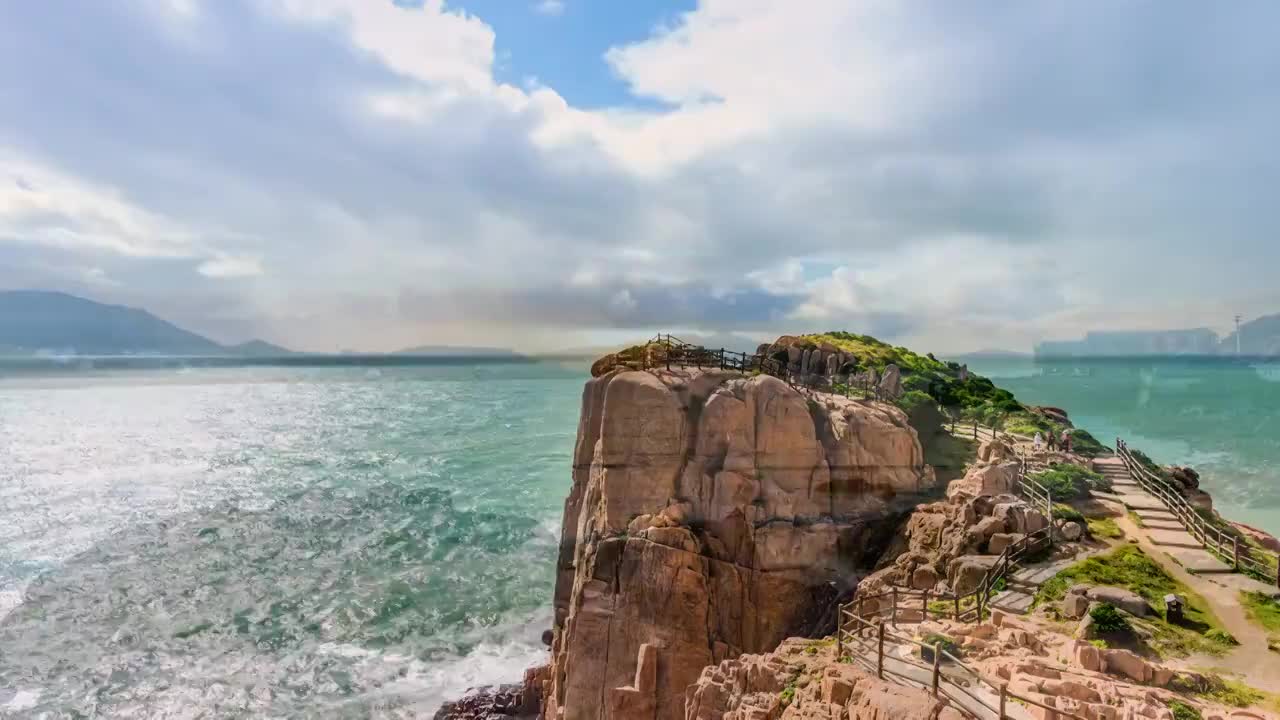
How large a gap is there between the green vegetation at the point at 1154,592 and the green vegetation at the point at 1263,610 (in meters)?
0.93

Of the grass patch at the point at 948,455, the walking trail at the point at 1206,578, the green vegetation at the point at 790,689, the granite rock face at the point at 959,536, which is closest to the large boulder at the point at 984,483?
the granite rock face at the point at 959,536

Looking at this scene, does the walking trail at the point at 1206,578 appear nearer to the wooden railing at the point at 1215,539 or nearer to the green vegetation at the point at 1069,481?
the wooden railing at the point at 1215,539

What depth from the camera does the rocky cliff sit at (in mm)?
20375

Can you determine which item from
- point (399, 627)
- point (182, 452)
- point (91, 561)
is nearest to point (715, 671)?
point (399, 627)

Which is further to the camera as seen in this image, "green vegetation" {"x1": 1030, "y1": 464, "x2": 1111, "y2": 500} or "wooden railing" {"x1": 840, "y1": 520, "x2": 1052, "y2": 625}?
"green vegetation" {"x1": 1030, "y1": 464, "x2": 1111, "y2": 500}

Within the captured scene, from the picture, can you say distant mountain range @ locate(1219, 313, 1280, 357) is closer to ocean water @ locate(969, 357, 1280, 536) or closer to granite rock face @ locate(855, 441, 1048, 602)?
→ ocean water @ locate(969, 357, 1280, 536)

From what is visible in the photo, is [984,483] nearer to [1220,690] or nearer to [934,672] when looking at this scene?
[1220,690]

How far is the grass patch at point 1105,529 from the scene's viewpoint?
21094 mm

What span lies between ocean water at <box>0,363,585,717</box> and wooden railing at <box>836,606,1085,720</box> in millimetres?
23075

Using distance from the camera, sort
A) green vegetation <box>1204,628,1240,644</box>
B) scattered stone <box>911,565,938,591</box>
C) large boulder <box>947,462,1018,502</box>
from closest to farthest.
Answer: green vegetation <box>1204,628,1240,644</box> < scattered stone <box>911,565,938,591</box> < large boulder <box>947,462,1018,502</box>

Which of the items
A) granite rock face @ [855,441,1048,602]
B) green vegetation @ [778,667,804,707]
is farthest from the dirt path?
green vegetation @ [778,667,804,707]

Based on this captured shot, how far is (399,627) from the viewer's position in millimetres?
36438

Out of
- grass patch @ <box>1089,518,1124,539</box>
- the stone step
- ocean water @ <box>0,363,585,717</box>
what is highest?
grass patch @ <box>1089,518,1124,539</box>

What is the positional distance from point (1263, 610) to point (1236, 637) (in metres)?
2.22
